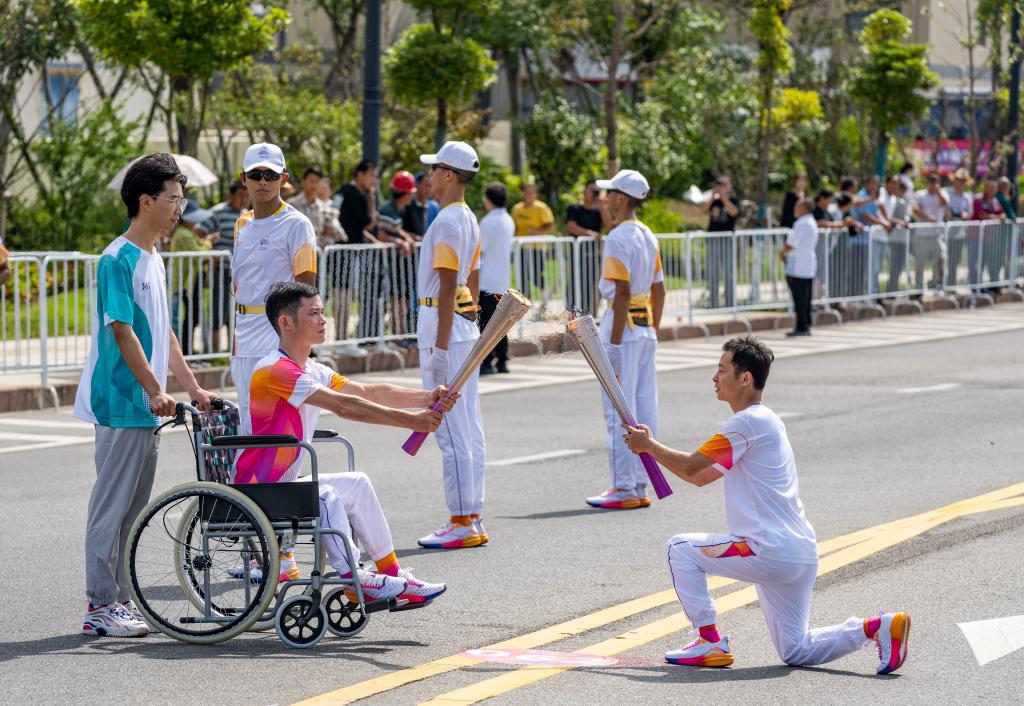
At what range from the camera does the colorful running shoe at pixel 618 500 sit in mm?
10242

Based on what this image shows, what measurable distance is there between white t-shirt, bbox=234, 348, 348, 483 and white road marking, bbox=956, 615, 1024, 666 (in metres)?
2.68

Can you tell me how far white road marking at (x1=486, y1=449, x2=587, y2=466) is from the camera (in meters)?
11.9

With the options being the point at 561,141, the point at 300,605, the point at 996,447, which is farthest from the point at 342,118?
the point at 300,605

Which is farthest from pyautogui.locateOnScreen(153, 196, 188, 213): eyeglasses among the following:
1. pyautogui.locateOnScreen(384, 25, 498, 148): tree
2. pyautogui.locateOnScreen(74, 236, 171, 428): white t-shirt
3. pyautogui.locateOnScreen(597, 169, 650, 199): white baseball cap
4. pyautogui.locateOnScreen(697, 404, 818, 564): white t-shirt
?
pyautogui.locateOnScreen(384, 25, 498, 148): tree

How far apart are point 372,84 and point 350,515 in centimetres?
1167

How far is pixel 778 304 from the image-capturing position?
23.5 metres

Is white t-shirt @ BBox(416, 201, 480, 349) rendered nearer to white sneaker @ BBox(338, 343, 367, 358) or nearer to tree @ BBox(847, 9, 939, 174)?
white sneaker @ BBox(338, 343, 367, 358)

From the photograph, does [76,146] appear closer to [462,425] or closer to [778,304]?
[778,304]

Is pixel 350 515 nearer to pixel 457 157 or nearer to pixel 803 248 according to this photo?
pixel 457 157

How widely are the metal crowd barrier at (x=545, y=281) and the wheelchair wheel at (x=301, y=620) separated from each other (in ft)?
4.60

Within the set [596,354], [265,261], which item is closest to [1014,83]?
[265,261]

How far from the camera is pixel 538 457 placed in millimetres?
12211

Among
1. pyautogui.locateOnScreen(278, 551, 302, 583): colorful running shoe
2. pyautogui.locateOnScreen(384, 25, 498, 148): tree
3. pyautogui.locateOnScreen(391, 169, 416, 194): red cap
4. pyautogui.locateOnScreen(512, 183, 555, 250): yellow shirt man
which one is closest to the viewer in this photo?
pyautogui.locateOnScreen(278, 551, 302, 583): colorful running shoe

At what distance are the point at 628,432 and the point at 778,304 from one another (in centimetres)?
1712
